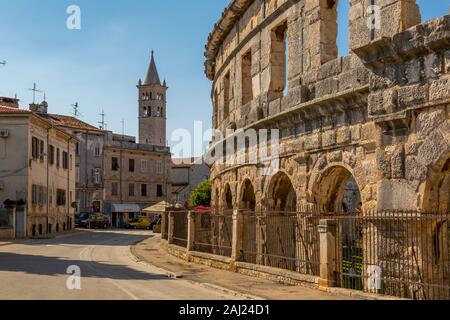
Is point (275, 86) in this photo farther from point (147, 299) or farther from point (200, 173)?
point (200, 173)

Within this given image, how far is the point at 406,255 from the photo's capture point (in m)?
10.2

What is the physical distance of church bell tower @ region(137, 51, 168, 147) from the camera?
312ft

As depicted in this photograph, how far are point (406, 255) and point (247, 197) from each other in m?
9.34

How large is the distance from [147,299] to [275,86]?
25.2 ft

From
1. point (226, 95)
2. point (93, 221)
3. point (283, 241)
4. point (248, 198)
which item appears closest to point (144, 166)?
point (93, 221)

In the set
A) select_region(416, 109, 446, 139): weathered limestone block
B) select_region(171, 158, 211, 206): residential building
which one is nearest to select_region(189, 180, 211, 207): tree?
select_region(171, 158, 211, 206): residential building

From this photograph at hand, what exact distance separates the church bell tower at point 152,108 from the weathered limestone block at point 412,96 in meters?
85.1

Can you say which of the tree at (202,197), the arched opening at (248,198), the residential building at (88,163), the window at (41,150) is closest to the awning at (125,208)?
the residential building at (88,163)

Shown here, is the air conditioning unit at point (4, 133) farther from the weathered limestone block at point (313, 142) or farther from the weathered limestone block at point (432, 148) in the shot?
the weathered limestone block at point (432, 148)

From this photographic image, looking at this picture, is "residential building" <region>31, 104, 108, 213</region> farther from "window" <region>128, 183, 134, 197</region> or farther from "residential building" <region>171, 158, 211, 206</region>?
"residential building" <region>171, 158, 211, 206</region>

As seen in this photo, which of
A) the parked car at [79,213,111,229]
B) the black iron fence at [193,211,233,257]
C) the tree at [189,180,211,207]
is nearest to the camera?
the black iron fence at [193,211,233,257]

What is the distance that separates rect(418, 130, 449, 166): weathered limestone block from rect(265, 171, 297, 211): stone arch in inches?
253

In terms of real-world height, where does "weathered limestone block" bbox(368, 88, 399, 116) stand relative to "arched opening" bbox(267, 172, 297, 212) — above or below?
above

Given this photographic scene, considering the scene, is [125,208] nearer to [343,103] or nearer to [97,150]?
[97,150]
